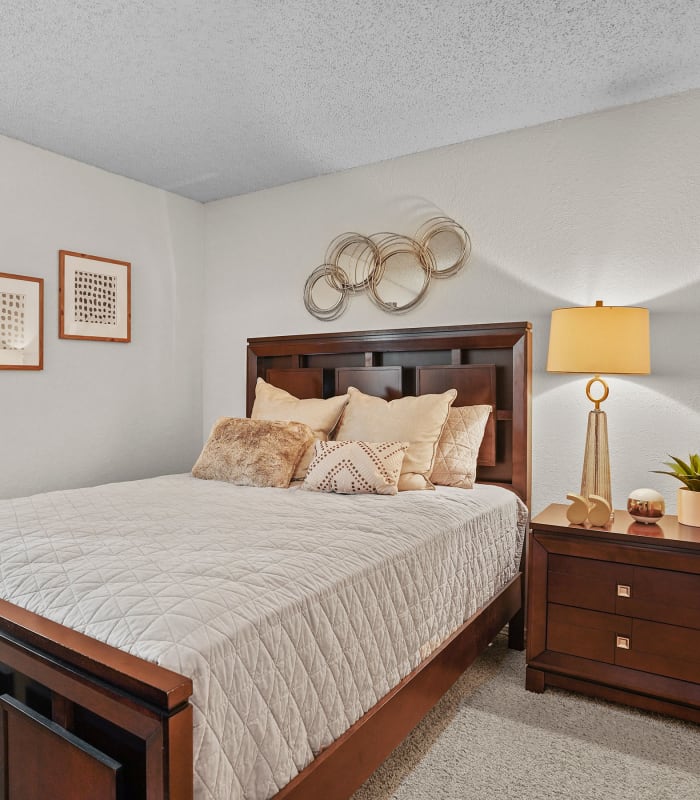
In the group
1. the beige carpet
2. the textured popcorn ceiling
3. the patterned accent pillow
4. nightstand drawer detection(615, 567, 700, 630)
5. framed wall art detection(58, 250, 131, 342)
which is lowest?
the beige carpet

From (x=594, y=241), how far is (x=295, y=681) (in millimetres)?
2377

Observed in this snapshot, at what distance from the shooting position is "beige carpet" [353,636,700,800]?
1.78 m

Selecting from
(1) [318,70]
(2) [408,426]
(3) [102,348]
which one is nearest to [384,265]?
(2) [408,426]

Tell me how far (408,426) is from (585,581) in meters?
0.99

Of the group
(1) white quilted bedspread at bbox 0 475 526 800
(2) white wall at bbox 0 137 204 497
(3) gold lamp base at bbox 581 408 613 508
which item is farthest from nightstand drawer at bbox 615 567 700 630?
(2) white wall at bbox 0 137 204 497

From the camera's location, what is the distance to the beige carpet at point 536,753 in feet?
5.83

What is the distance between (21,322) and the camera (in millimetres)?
3184

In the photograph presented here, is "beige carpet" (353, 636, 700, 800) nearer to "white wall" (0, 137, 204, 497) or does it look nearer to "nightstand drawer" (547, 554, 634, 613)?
"nightstand drawer" (547, 554, 634, 613)

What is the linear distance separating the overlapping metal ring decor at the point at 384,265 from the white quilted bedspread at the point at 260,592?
1356 mm

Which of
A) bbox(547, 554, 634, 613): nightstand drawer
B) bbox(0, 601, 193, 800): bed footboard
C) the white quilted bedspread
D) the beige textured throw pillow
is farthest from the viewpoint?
the beige textured throw pillow

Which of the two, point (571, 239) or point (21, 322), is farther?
point (21, 322)

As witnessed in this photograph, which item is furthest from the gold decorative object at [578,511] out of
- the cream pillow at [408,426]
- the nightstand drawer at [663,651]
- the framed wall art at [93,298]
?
the framed wall art at [93,298]

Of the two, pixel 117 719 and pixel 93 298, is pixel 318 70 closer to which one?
pixel 93 298

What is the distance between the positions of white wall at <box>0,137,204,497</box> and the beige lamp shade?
2.62 m
